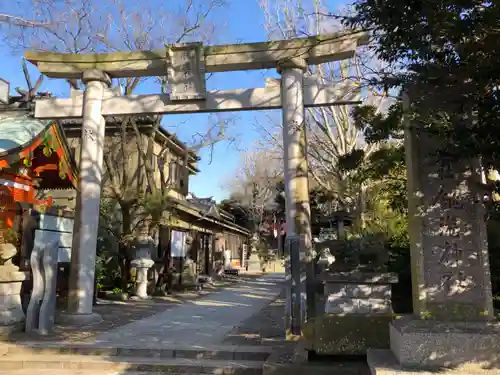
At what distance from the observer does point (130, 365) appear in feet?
20.8

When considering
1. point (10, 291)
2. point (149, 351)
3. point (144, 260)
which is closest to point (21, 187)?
point (10, 291)

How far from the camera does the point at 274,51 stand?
9.52 m

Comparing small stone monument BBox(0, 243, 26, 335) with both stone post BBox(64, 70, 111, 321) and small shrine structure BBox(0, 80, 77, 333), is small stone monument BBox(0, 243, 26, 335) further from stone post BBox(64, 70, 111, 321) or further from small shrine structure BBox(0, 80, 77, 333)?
stone post BBox(64, 70, 111, 321)

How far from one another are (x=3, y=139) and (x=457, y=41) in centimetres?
855

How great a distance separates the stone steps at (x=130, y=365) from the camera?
20.4 feet

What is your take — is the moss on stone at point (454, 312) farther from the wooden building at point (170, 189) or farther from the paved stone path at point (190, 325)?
the wooden building at point (170, 189)

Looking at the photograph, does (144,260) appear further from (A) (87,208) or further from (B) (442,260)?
(B) (442,260)

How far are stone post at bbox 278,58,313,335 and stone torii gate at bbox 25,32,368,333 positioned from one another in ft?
0.07

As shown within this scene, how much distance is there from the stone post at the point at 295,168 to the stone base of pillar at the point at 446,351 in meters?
3.74

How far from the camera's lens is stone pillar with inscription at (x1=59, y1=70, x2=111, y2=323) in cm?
941

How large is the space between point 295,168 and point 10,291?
250 inches

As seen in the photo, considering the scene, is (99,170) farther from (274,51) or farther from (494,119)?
(494,119)

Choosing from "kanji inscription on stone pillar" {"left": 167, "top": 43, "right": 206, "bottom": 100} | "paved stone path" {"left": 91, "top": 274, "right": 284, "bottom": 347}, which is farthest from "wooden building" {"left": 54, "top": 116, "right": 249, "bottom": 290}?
"kanji inscription on stone pillar" {"left": 167, "top": 43, "right": 206, "bottom": 100}

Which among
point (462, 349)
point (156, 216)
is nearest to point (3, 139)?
point (156, 216)
